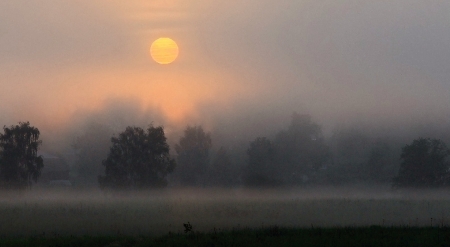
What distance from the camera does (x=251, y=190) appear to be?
208 feet

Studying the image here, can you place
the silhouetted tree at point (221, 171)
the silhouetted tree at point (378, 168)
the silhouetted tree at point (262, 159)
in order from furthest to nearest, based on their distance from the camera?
the silhouetted tree at point (378, 168)
the silhouetted tree at point (262, 159)
the silhouetted tree at point (221, 171)

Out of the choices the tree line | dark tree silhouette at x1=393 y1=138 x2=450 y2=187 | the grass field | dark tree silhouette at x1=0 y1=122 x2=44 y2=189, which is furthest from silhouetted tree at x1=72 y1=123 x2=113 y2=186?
the grass field

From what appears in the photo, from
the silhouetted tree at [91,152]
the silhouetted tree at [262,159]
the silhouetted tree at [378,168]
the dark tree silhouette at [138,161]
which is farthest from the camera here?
the silhouetted tree at [91,152]

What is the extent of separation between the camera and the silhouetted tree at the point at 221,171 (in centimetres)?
7788

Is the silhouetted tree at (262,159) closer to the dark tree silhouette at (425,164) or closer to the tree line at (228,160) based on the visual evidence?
the tree line at (228,160)

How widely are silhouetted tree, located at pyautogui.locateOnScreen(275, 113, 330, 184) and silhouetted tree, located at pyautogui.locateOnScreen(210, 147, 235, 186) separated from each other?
7.82 metres

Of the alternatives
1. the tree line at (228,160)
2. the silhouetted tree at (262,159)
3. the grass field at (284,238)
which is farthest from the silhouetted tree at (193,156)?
the grass field at (284,238)

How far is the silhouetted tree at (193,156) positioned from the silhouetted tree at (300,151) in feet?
36.1

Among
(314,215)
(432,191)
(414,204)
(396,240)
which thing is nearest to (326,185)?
(432,191)

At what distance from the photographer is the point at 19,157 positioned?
67.7m

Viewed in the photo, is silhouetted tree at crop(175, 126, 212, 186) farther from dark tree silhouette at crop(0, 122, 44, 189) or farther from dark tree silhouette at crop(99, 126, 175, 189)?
dark tree silhouette at crop(0, 122, 44, 189)

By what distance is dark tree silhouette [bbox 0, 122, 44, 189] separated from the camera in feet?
219

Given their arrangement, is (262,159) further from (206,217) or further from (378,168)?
(206,217)

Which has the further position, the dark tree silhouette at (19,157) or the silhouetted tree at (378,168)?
the silhouetted tree at (378,168)
